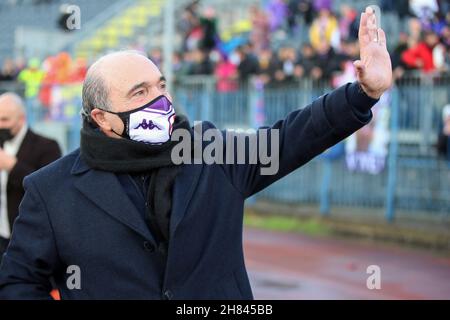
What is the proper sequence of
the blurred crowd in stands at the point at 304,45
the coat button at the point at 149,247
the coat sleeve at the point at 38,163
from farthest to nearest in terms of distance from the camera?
1. the blurred crowd in stands at the point at 304,45
2. the coat sleeve at the point at 38,163
3. the coat button at the point at 149,247

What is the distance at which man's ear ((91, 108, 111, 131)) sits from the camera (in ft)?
10.8

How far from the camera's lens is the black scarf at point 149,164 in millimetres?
3141

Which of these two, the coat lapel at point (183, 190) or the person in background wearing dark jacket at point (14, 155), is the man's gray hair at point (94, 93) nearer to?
the coat lapel at point (183, 190)

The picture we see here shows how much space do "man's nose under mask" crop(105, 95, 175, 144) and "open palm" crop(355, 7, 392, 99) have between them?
2.26 ft

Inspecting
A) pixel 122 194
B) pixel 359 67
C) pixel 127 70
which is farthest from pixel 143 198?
pixel 359 67

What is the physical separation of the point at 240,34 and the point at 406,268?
405 inches

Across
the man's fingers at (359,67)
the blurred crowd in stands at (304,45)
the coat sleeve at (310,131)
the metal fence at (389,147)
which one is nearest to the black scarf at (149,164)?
the coat sleeve at (310,131)

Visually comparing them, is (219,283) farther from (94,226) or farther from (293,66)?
(293,66)

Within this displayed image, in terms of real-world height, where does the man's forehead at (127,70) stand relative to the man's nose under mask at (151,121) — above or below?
above

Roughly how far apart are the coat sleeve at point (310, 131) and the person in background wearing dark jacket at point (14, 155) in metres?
3.06

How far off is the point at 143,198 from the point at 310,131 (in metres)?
0.63

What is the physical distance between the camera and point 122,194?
3.15m

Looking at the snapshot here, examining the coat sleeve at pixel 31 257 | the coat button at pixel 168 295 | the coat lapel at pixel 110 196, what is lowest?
the coat button at pixel 168 295

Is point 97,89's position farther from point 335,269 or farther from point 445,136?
point 445,136
